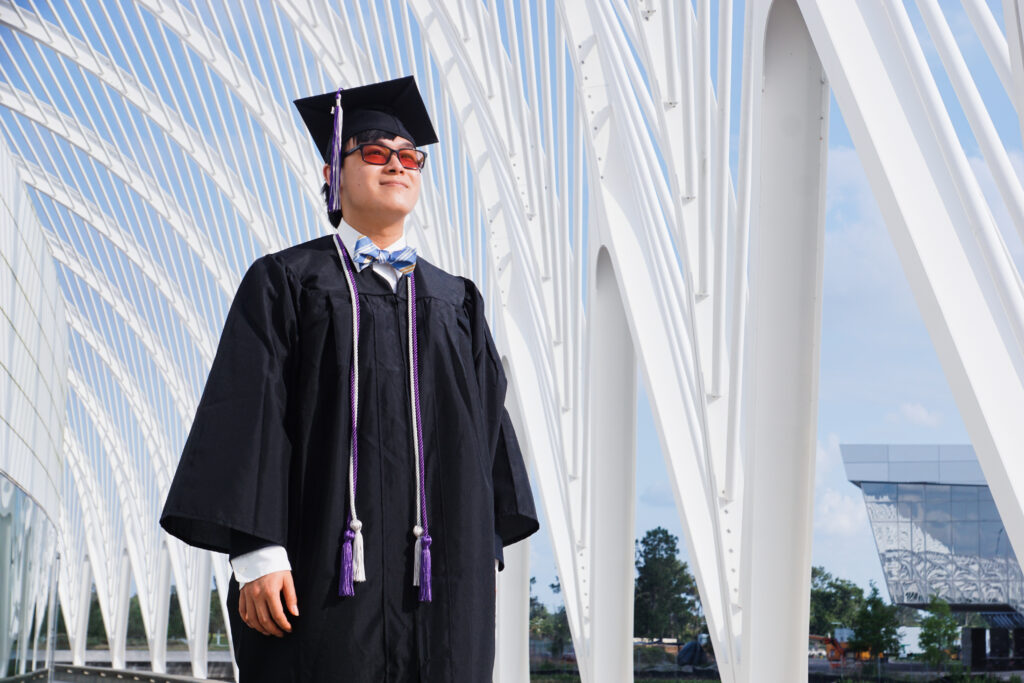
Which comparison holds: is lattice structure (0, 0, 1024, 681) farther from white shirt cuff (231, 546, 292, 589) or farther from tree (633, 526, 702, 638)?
tree (633, 526, 702, 638)

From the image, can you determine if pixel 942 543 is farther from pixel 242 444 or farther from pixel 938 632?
pixel 242 444

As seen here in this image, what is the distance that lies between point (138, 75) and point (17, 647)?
1716 centimetres

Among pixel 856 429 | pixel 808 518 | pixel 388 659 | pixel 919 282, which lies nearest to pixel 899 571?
pixel 856 429

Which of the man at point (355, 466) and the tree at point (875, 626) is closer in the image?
the man at point (355, 466)

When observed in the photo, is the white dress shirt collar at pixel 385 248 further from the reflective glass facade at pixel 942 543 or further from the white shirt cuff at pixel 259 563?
the reflective glass facade at pixel 942 543

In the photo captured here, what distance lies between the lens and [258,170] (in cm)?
2842

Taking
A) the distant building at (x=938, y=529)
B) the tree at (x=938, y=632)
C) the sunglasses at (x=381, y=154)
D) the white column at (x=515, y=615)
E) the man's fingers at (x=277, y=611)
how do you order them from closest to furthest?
1. the man's fingers at (x=277, y=611)
2. the sunglasses at (x=381, y=154)
3. the white column at (x=515, y=615)
4. the tree at (x=938, y=632)
5. the distant building at (x=938, y=529)

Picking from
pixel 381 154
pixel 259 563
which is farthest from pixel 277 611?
pixel 381 154

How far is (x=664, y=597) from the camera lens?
24078mm

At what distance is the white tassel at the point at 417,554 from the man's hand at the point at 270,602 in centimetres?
38

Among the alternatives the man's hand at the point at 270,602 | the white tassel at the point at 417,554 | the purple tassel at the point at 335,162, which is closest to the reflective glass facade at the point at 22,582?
the purple tassel at the point at 335,162

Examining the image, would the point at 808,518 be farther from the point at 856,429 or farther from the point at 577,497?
the point at 856,429

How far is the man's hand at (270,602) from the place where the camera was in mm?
3455

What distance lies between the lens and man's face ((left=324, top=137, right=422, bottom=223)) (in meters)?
4.06
